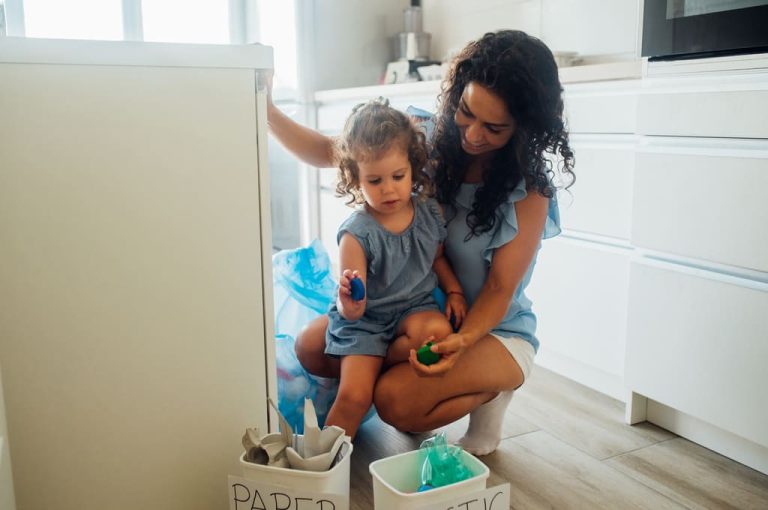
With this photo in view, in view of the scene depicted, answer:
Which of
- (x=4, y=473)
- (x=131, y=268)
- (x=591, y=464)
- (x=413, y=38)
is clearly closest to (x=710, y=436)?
(x=591, y=464)

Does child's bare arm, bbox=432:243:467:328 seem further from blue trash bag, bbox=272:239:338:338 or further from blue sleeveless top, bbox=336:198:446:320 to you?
blue trash bag, bbox=272:239:338:338

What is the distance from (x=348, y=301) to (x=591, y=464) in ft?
2.10

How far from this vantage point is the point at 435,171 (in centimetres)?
149

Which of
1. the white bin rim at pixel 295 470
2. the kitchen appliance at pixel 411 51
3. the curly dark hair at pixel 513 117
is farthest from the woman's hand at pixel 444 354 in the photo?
the kitchen appliance at pixel 411 51

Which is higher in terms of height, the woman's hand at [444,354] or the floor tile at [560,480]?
the woman's hand at [444,354]

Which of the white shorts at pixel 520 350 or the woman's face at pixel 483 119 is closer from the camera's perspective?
the woman's face at pixel 483 119

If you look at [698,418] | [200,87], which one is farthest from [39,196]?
[698,418]

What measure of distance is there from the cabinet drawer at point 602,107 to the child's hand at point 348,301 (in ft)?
2.42

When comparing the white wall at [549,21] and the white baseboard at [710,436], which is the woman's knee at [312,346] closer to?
the white baseboard at [710,436]

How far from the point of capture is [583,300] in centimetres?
190

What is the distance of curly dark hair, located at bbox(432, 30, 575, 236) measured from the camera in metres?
1.32

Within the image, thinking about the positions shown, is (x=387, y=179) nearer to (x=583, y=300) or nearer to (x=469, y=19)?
(x=583, y=300)

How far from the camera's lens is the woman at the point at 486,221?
52.6 inches

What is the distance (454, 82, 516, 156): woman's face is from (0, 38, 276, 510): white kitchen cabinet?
1.42ft
